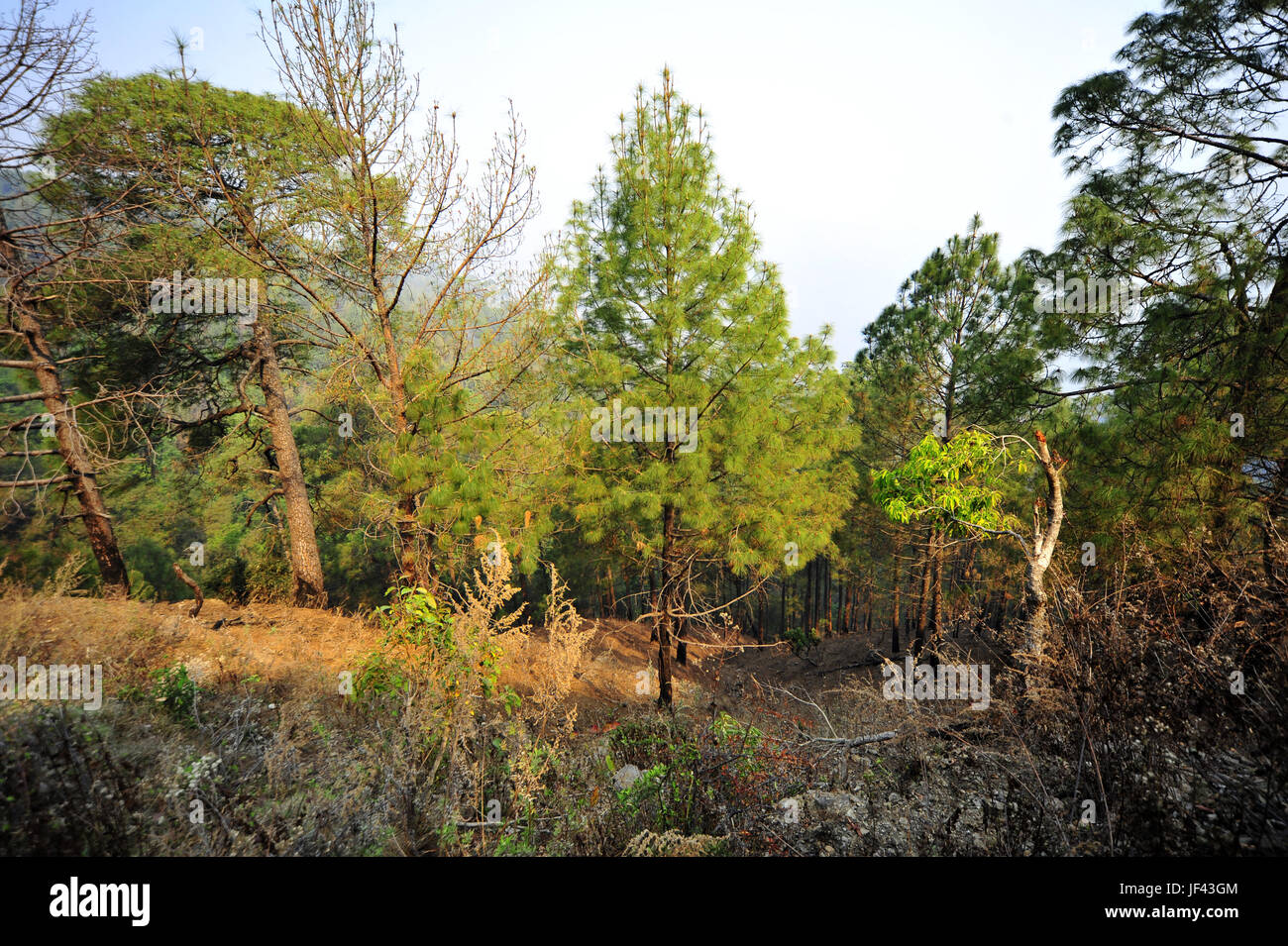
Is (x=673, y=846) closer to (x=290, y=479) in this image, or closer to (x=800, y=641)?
(x=290, y=479)

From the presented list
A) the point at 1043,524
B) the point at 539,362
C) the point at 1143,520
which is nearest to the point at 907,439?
the point at 1043,524

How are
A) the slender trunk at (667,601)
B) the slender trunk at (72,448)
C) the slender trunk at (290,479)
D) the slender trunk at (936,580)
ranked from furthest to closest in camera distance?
the slender trunk at (936,580) → the slender trunk at (290,479) → the slender trunk at (667,601) → the slender trunk at (72,448)

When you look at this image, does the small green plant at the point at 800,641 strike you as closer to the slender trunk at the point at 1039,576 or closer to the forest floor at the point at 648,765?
the forest floor at the point at 648,765

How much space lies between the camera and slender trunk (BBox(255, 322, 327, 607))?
30.2 feet

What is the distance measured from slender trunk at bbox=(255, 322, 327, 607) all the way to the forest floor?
227 cm

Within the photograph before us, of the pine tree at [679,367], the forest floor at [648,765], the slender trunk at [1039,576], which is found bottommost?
the forest floor at [648,765]

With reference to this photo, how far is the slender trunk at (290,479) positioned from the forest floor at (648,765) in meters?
2.27

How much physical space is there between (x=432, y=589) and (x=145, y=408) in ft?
24.5

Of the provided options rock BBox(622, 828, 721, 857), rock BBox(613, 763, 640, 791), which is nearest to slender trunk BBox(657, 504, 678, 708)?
rock BBox(613, 763, 640, 791)

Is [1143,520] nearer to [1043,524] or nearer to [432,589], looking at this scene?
[1043,524]

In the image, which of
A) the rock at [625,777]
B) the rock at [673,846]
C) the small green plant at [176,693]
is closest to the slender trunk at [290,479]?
the small green plant at [176,693]

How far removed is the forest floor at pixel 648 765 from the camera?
9.12 feet

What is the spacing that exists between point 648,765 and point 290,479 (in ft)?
29.4
